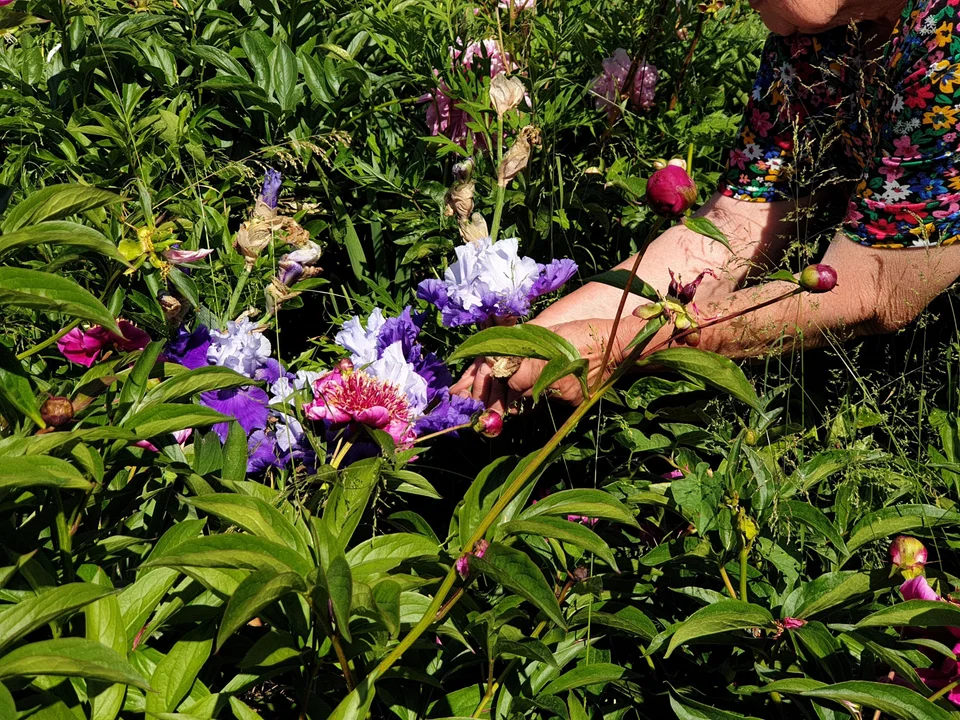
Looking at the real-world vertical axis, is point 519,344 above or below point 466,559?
above

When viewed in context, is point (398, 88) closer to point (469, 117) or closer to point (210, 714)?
point (469, 117)

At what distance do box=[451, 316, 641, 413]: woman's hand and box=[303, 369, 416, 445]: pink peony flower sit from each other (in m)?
0.17

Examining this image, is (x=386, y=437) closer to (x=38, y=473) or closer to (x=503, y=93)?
(x=38, y=473)

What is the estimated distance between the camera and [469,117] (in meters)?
1.80

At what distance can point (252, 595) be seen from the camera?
0.72 metres

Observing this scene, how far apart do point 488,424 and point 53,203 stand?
23.5 inches

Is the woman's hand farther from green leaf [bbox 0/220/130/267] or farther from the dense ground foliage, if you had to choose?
green leaf [bbox 0/220/130/267]

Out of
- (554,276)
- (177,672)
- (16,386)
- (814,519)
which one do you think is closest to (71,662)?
(177,672)

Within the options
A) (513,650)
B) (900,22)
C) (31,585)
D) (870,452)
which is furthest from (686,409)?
(31,585)

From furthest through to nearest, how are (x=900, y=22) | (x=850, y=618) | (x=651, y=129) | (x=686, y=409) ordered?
(x=651, y=129) → (x=900, y=22) → (x=686, y=409) → (x=850, y=618)

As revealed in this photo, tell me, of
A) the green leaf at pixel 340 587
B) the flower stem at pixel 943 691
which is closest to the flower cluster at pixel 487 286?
the green leaf at pixel 340 587

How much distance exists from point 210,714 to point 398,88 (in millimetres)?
1516

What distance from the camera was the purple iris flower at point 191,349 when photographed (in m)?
1.30

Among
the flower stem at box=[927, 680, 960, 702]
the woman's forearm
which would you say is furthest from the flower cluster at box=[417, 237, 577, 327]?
the flower stem at box=[927, 680, 960, 702]
